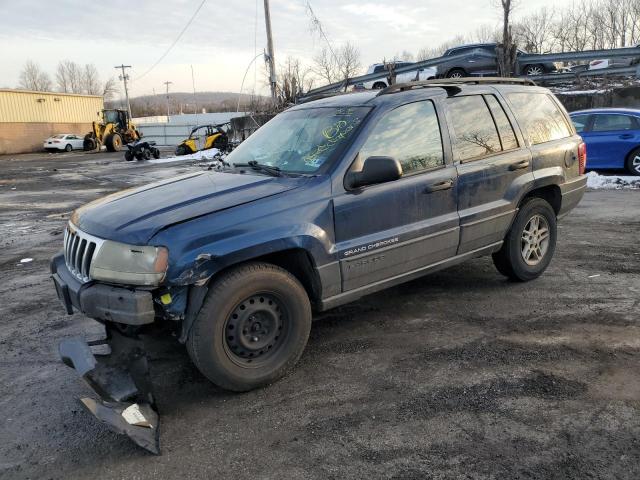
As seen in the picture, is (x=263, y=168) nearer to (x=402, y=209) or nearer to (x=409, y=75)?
(x=402, y=209)

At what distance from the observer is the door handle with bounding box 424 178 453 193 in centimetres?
404

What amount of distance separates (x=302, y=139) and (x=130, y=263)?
1.76m

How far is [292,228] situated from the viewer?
11.0 ft

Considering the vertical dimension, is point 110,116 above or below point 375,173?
above

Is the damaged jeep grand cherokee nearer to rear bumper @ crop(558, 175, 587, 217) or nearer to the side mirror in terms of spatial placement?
the side mirror

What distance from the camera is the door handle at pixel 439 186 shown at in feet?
13.3

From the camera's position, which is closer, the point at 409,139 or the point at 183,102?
the point at 409,139

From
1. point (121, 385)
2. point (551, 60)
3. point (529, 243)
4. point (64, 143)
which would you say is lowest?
point (121, 385)

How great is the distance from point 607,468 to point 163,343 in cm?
313

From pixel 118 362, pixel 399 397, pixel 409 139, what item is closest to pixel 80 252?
pixel 118 362

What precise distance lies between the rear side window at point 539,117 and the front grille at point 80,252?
12.7ft

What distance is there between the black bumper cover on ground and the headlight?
519 mm

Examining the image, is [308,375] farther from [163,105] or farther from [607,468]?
[163,105]

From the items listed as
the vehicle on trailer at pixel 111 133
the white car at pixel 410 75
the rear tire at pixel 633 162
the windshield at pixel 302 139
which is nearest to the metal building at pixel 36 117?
the vehicle on trailer at pixel 111 133
